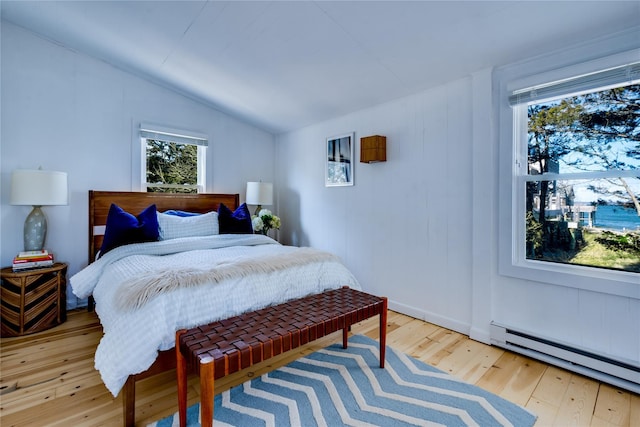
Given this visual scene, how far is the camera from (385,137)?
10.1ft

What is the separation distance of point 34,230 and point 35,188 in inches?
17.2

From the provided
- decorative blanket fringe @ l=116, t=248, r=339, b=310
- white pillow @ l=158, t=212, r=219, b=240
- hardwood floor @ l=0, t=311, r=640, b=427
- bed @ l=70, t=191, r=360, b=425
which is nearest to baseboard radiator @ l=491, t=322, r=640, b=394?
hardwood floor @ l=0, t=311, r=640, b=427

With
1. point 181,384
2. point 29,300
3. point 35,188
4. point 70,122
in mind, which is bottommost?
point 181,384

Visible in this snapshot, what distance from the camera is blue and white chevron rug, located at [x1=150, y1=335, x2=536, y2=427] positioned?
5.05 ft

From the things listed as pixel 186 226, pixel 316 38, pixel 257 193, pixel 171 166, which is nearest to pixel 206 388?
pixel 186 226

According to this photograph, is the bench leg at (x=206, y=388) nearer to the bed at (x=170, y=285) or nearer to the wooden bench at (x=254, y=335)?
the wooden bench at (x=254, y=335)

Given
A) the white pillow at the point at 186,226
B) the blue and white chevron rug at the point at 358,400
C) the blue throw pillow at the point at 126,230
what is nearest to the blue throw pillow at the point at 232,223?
the white pillow at the point at 186,226

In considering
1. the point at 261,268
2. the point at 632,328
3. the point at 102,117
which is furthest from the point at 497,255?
the point at 102,117

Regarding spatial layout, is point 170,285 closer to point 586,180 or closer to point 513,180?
point 513,180

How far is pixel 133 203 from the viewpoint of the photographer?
130 inches

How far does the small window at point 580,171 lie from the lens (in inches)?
72.6

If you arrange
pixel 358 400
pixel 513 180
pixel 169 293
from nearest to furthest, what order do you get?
pixel 169 293
pixel 358 400
pixel 513 180

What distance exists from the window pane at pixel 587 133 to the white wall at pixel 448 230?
0.86ft

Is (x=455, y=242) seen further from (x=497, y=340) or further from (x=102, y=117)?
(x=102, y=117)
